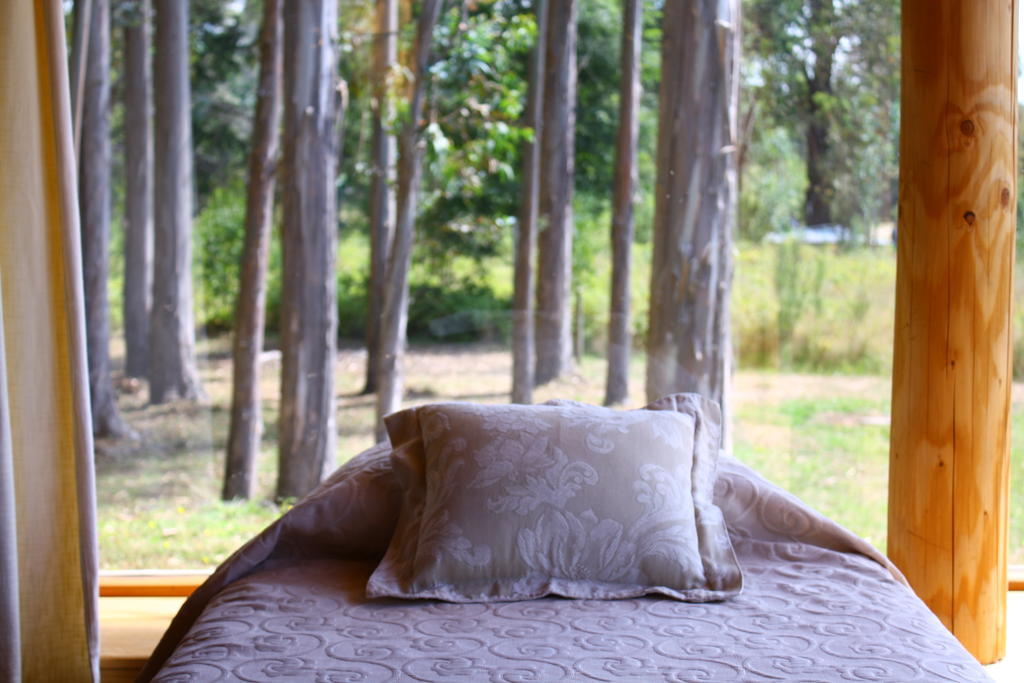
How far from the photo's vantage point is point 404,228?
119 inches

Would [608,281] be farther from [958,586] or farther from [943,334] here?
[958,586]

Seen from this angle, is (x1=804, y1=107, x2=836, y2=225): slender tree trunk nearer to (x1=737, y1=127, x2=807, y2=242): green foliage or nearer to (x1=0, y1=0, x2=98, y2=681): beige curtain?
(x1=737, y1=127, x2=807, y2=242): green foliage

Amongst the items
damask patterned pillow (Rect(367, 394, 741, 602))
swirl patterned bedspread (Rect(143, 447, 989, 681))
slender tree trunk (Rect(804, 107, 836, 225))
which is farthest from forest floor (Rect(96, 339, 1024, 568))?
damask patterned pillow (Rect(367, 394, 741, 602))

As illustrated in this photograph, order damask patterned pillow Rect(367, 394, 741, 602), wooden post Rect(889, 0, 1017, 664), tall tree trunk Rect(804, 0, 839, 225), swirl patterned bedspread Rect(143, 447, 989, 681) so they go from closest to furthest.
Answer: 1. swirl patterned bedspread Rect(143, 447, 989, 681)
2. damask patterned pillow Rect(367, 394, 741, 602)
3. wooden post Rect(889, 0, 1017, 664)
4. tall tree trunk Rect(804, 0, 839, 225)

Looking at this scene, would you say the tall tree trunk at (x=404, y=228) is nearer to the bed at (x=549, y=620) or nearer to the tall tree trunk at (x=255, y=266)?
the tall tree trunk at (x=255, y=266)

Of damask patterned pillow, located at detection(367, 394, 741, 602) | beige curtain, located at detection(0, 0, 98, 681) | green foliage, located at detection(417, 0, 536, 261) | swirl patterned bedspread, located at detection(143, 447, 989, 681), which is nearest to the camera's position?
swirl patterned bedspread, located at detection(143, 447, 989, 681)

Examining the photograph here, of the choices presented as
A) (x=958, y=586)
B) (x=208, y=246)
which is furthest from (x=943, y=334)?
(x=208, y=246)

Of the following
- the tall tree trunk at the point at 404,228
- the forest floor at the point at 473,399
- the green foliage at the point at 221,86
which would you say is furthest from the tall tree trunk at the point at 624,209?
the green foliage at the point at 221,86

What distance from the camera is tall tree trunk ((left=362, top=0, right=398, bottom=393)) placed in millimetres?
3033

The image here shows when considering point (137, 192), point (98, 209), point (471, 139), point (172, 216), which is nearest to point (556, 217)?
point (471, 139)

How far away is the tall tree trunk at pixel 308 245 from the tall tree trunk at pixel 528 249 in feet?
1.78

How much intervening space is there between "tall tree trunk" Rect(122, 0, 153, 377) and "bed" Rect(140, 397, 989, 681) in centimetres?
105

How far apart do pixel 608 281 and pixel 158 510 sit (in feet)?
4.74

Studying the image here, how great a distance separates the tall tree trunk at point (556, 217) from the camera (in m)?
2.99
